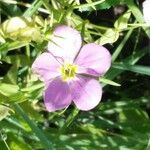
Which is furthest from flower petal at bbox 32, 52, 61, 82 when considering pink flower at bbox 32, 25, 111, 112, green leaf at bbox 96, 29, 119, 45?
green leaf at bbox 96, 29, 119, 45

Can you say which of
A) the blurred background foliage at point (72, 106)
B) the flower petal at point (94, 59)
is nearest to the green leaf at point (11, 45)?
the blurred background foliage at point (72, 106)

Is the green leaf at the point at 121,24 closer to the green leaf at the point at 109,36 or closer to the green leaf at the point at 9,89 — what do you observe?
the green leaf at the point at 109,36

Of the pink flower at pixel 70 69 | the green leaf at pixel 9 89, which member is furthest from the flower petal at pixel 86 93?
the green leaf at pixel 9 89

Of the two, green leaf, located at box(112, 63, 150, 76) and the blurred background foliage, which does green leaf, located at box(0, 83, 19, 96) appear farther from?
green leaf, located at box(112, 63, 150, 76)

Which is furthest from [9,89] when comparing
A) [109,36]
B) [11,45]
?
[109,36]

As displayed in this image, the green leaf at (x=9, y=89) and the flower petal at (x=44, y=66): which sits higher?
the flower petal at (x=44, y=66)

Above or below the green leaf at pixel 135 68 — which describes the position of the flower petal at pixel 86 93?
below

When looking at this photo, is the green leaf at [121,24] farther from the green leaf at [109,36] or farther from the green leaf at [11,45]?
the green leaf at [11,45]

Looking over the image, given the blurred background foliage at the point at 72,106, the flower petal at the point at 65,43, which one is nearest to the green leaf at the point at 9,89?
the blurred background foliage at the point at 72,106
